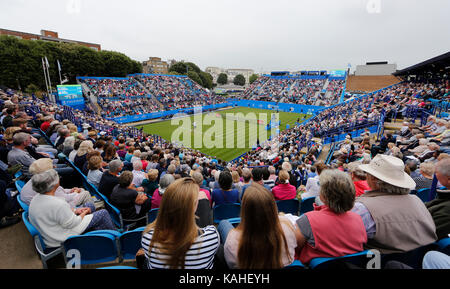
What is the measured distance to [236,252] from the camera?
1880mm

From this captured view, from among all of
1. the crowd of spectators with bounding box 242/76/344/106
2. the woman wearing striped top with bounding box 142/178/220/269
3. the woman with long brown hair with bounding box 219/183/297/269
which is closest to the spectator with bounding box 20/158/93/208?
the woman wearing striped top with bounding box 142/178/220/269

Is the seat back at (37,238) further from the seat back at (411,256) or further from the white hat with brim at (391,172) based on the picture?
the white hat with brim at (391,172)

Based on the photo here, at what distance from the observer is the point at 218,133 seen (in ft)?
87.0

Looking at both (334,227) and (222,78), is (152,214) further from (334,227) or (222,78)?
(222,78)

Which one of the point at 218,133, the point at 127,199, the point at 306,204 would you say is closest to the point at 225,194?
the point at 306,204

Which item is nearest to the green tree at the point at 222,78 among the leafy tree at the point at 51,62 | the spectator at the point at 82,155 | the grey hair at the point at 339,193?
the leafy tree at the point at 51,62

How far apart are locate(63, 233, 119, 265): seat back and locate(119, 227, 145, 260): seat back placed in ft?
0.32

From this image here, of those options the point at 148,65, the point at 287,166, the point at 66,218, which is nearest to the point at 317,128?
the point at 287,166

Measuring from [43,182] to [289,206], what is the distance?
177 inches

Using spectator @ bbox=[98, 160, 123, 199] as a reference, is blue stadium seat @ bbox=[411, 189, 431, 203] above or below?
below

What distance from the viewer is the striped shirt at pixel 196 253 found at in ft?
5.88

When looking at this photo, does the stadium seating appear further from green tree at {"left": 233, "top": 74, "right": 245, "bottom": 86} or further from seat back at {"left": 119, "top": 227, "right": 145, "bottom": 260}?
green tree at {"left": 233, "top": 74, "right": 245, "bottom": 86}

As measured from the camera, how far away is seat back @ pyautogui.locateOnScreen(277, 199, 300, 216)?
15.0 feet

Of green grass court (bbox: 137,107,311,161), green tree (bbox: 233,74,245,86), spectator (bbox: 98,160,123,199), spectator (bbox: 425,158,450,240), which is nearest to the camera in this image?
spectator (bbox: 425,158,450,240)
